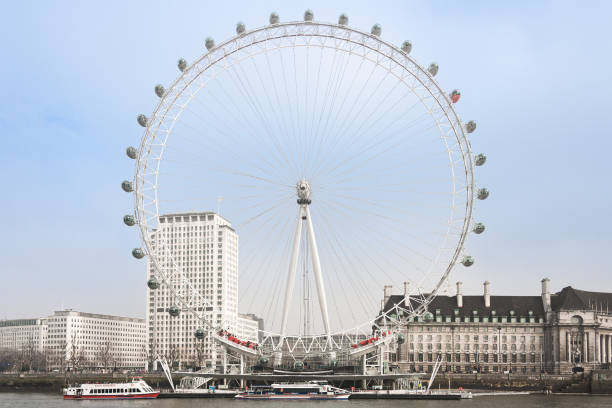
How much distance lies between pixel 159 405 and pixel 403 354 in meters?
74.5

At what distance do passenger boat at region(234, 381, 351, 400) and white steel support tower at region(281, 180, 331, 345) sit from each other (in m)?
7.72

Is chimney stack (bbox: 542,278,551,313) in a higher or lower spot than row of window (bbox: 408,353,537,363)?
higher

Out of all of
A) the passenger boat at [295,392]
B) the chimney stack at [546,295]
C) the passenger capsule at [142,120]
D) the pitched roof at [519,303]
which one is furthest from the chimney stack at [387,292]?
the passenger capsule at [142,120]

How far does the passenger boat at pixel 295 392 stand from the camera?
9275 centimetres

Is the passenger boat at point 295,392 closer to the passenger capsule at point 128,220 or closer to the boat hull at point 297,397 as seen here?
the boat hull at point 297,397

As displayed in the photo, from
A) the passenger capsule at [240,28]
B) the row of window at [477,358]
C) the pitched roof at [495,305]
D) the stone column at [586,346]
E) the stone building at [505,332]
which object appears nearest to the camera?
the passenger capsule at [240,28]

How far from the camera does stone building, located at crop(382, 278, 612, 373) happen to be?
143 metres

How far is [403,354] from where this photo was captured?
488 ft

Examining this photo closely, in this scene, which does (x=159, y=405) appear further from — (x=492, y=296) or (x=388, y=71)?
(x=492, y=296)

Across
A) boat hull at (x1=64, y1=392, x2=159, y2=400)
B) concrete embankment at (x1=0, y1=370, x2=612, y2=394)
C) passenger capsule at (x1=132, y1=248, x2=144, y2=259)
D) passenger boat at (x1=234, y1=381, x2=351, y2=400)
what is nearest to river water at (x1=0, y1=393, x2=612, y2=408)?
passenger boat at (x1=234, y1=381, x2=351, y2=400)

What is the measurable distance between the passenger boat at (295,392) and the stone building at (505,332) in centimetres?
5273

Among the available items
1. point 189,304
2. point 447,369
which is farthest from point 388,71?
point 447,369

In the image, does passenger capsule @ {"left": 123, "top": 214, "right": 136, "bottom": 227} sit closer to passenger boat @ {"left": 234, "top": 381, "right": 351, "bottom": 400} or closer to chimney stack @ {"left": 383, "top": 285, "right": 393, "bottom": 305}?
passenger boat @ {"left": 234, "top": 381, "right": 351, "bottom": 400}

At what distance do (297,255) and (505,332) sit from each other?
72.9 meters
